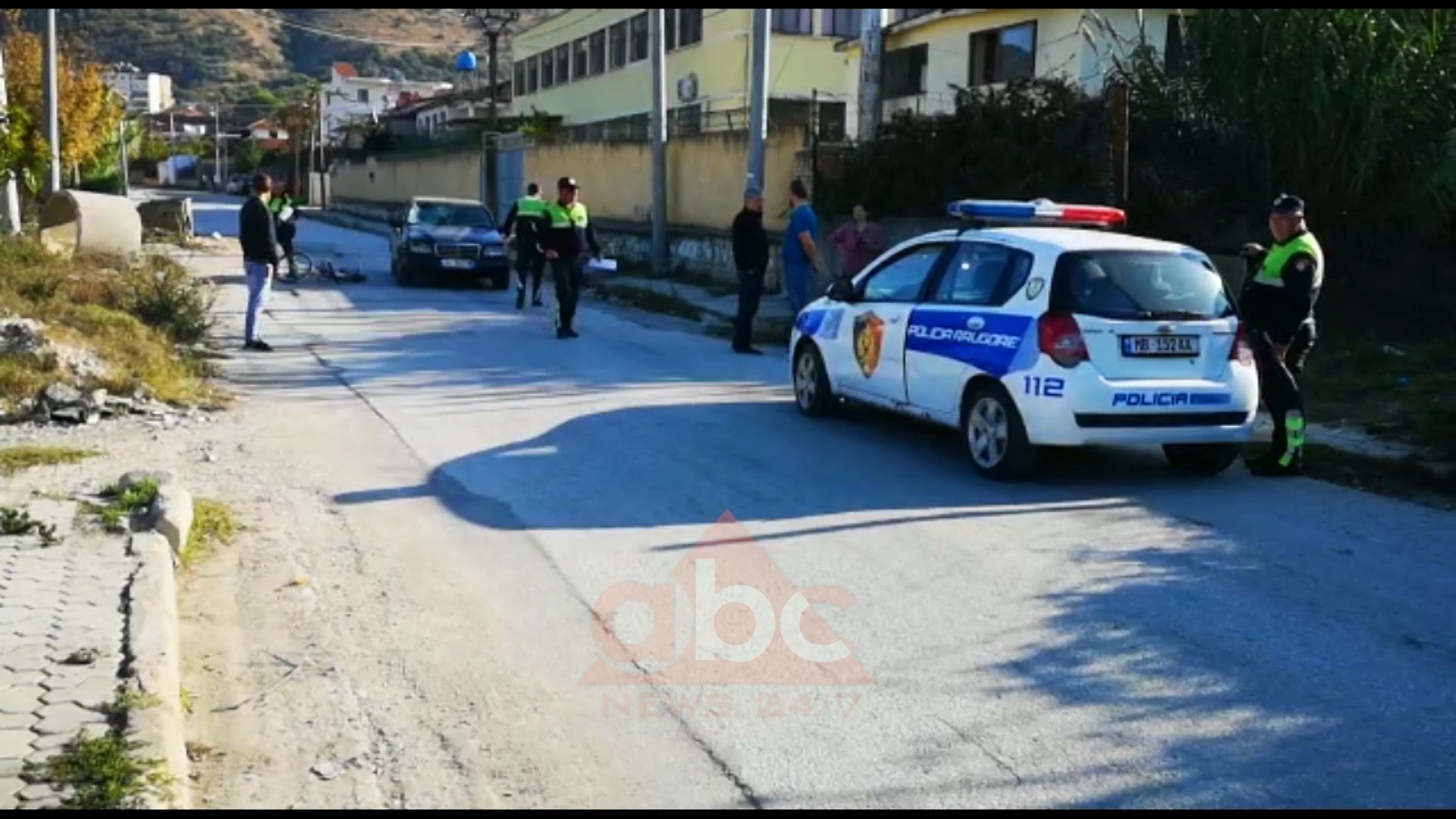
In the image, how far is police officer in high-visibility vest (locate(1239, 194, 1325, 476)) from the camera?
8805 millimetres

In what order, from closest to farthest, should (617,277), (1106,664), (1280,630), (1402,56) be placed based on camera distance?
Answer: (1106,664), (1280,630), (1402,56), (617,277)

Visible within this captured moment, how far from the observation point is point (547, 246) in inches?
632

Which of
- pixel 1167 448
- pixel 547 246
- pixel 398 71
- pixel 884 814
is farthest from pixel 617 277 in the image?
pixel 398 71

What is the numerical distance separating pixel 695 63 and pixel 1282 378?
3208 cm

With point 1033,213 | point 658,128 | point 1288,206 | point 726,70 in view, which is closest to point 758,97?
point 658,128

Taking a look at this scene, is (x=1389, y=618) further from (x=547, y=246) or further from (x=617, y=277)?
(x=617, y=277)

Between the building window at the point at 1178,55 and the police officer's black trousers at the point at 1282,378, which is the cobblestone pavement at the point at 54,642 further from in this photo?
the building window at the point at 1178,55

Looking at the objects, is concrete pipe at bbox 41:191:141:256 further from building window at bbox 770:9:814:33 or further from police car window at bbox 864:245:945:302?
building window at bbox 770:9:814:33

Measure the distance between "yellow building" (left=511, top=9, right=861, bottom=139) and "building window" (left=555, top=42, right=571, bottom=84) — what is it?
88cm

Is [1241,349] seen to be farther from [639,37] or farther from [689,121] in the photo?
[639,37]

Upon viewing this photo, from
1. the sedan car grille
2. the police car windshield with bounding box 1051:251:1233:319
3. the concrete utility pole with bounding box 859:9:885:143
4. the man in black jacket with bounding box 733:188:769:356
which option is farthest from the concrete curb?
the sedan car grille

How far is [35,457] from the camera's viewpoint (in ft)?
27.9

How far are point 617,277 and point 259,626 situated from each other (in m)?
19.9

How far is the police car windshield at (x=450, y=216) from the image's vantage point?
2392 cm
